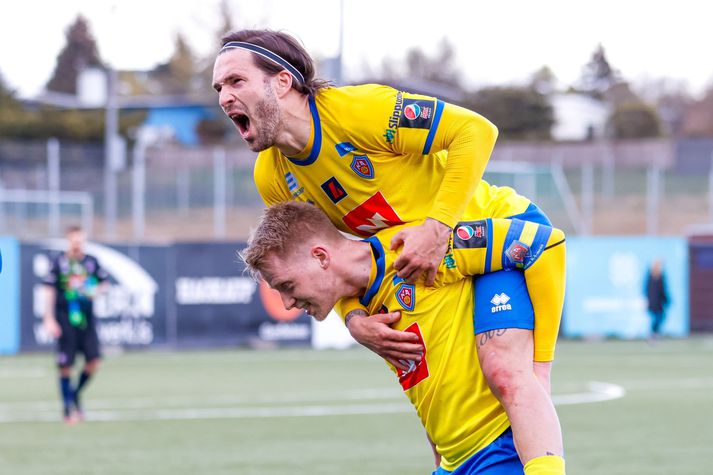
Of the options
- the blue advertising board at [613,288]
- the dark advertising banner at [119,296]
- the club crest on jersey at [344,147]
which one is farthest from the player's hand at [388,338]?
the blue advertising board at [613,288]

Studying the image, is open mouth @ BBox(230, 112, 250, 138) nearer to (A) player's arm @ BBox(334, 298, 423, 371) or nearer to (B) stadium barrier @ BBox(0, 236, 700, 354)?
(A) player's arm @ BBox(334, 298, 423, 371)

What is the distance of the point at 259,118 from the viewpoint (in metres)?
4.84

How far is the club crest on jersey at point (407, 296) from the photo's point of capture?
182 inches

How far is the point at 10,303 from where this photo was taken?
73.5 feet

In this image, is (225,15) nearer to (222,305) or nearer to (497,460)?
(222,305)

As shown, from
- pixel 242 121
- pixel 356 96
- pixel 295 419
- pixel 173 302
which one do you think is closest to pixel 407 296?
pixel 356 96

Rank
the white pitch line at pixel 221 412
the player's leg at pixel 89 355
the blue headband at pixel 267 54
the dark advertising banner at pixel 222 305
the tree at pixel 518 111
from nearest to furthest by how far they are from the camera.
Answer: the blue headband at pixel 267 54, the white pitch line at pixel 221 412, the player's leg at pixel 89 355, the dark advertising banner at pixel 222 305, the tree at pixel 518 111

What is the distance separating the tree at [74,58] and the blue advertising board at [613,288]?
11.8m

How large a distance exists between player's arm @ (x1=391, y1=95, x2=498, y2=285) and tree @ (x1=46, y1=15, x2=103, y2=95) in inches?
813

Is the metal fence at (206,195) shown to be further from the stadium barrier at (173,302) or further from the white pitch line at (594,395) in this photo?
the white pitch line at (594,395)

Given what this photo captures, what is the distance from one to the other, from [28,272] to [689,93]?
97.1 feet

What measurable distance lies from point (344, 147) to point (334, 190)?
0.21 meters

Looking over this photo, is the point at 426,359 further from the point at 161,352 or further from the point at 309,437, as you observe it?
the point at 161,352

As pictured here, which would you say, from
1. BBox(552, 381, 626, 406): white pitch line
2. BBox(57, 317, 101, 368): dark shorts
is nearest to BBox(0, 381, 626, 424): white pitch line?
BBox(552, 381, 626, 406): white pitch line
